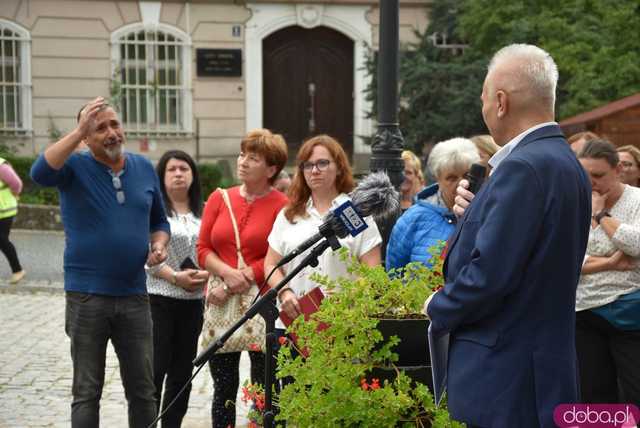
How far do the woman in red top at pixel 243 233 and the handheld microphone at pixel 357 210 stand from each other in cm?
166

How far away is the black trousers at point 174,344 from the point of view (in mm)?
6539

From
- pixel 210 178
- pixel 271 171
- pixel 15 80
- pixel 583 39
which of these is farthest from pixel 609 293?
pixel 15 80

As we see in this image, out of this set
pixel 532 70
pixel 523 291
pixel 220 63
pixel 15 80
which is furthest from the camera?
pixel 220 63

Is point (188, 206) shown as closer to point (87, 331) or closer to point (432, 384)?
point (87, 331)

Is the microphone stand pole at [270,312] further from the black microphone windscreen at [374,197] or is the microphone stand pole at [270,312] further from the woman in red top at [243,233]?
the woman in red top at [243,233]

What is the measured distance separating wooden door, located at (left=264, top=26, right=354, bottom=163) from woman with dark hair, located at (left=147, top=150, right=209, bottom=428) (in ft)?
55.4

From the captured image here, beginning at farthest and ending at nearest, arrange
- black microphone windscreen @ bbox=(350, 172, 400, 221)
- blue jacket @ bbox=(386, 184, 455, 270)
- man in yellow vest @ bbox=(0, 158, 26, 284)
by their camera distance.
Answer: man in yellow vest @ bbox=(0, 158, 26, 284), blue jacket @ bbox=(386, 184, 455, 270), black microphone windscreen @ bbox=(350, 172, 400, 221)

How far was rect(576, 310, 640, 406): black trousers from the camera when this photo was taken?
5711 mm

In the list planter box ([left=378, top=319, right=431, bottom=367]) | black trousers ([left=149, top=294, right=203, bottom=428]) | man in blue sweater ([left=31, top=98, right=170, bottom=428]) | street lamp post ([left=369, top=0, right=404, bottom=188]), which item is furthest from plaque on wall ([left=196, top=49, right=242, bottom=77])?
planter box ([left=378, top=319, right=431, bottom=367])

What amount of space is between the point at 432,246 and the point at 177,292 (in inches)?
89.5

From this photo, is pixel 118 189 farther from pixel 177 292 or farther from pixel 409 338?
pixel 409 338

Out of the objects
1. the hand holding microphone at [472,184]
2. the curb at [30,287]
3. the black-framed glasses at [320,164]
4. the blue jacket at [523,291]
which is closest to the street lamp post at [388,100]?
the black-framed glasses at [320,164]

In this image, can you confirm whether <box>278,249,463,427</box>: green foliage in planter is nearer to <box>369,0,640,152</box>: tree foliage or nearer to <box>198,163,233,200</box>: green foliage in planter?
<box>369,0,640,152</box>: tree foliage

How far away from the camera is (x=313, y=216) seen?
5.83m
